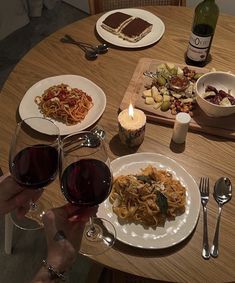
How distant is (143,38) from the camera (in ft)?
5.13

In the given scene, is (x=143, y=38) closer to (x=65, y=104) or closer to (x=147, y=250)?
(x=65, y=104)

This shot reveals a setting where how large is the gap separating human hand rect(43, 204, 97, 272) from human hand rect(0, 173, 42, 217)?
15 cm

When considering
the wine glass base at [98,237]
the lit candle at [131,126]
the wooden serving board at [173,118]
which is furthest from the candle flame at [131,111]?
the wine glass base at [98,237]

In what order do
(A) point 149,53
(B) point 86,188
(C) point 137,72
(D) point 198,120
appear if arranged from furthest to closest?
(A) point 149,53 → (C) point 137,72 → (D) point 198,120 → (B) point 86,188

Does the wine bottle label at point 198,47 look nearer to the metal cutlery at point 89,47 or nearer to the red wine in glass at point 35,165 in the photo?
the metal cutlery at point 89,47

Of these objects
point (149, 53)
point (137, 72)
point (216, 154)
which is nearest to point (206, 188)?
point (216, 154)

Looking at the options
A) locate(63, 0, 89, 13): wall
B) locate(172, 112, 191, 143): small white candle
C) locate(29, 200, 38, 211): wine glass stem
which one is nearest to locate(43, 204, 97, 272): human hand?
locate(29, 200, 38, 211): wine glass stem

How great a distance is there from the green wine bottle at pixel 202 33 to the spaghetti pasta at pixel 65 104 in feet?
1.48

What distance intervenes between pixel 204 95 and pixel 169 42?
0.41 meters

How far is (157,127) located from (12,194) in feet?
1.75

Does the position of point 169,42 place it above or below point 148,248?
above

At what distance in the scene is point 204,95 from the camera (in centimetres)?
126

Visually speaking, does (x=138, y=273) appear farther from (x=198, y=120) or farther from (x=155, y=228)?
(x=198, y=120)

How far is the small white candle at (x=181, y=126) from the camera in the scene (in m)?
1.14
